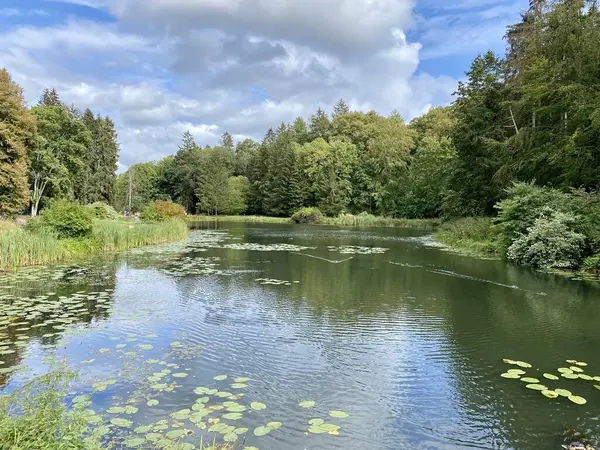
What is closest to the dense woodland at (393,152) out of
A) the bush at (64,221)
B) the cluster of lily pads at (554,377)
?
the bush at (64,221)

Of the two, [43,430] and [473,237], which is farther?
[473,237]

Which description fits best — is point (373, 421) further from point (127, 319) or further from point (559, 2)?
point (559, 2)

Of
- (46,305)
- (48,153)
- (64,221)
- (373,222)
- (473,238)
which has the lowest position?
(46,305)

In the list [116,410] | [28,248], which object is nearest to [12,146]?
[28,248]

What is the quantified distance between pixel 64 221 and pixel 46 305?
890 cm

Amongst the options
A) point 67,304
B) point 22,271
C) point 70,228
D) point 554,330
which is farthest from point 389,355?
point 70,228

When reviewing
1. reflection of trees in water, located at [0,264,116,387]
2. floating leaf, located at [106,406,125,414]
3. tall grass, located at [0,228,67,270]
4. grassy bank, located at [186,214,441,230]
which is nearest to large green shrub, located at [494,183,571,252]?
reflection of trees in water, located at [0,264,116,387]

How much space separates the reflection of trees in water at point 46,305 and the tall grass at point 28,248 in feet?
2.94

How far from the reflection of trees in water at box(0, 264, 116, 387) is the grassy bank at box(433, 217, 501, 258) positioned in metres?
18.3

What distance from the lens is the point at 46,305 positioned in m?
9.84

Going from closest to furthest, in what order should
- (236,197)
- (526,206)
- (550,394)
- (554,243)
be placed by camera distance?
1. (550,394)
2. (554,243)
3. (526,206)
4. (236,197)

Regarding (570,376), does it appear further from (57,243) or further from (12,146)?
(12,146)

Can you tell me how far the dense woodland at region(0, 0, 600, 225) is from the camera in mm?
20719

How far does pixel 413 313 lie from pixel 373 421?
5.55m
